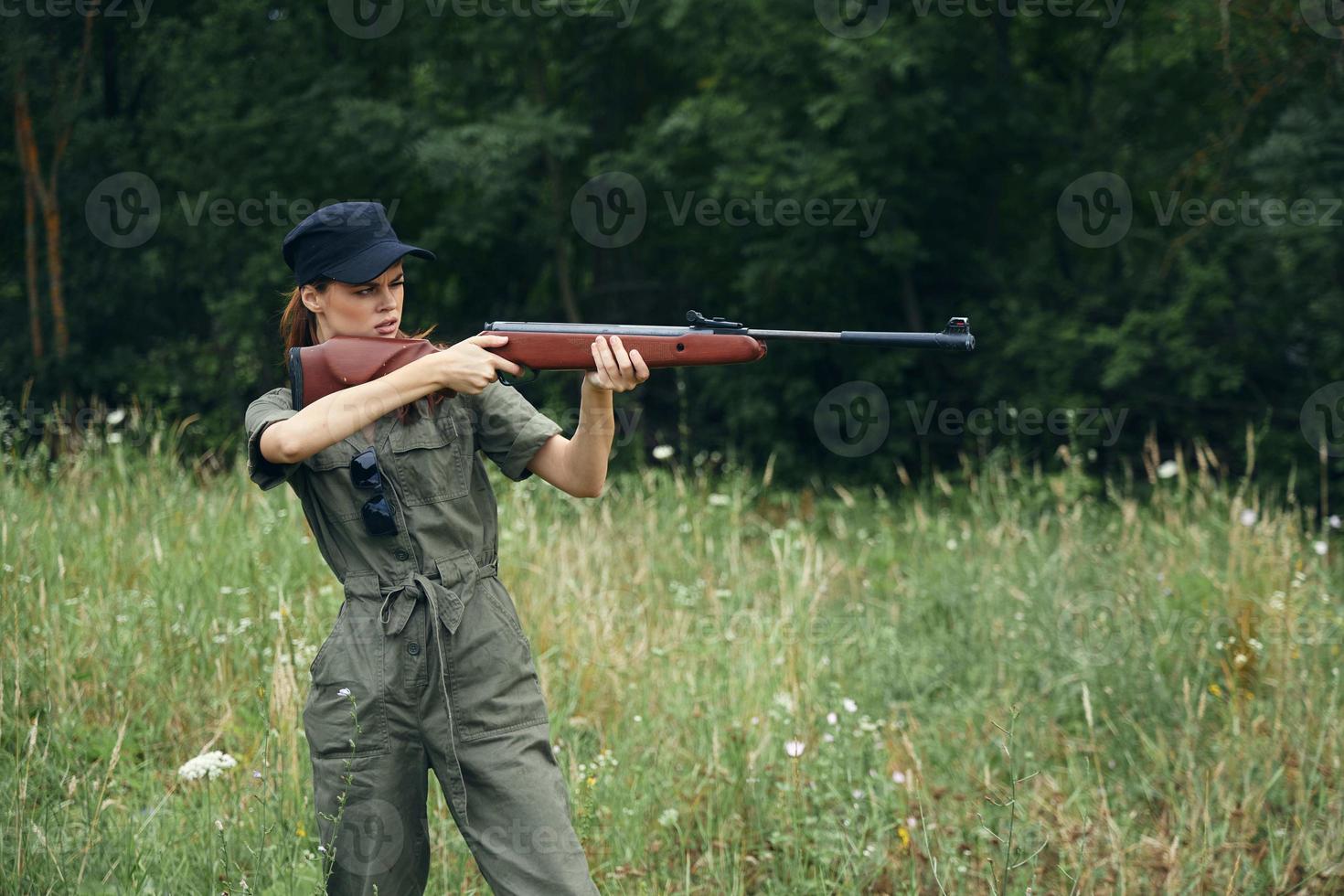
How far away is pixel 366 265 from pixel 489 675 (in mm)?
876

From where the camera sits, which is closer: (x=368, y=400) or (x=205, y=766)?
(x=368, y=400)

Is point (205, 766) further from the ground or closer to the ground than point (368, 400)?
closer to the ground

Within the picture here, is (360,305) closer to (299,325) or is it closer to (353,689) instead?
(299,325)

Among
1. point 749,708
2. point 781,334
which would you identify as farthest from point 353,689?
point 749,708

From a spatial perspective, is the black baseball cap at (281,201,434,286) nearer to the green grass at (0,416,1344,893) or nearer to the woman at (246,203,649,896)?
the woman at (246,203,649,896)

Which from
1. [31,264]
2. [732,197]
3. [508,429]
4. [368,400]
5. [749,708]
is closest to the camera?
[368,400]

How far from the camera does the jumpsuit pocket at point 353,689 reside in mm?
2400

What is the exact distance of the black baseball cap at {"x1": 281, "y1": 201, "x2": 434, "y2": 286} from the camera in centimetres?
248

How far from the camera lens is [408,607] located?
95.2 inches

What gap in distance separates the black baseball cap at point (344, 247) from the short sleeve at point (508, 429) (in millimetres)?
334

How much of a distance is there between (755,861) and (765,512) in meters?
6.41

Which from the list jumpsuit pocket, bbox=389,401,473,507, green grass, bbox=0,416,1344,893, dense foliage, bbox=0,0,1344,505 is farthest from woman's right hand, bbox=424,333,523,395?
dense foliage, bbox=0,0,1344,505

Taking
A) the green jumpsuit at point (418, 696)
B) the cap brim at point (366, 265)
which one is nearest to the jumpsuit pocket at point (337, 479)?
the green jumpsuit at point (418, 696)

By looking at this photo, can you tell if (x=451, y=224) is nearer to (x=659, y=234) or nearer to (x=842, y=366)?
(x=659, y=234)
